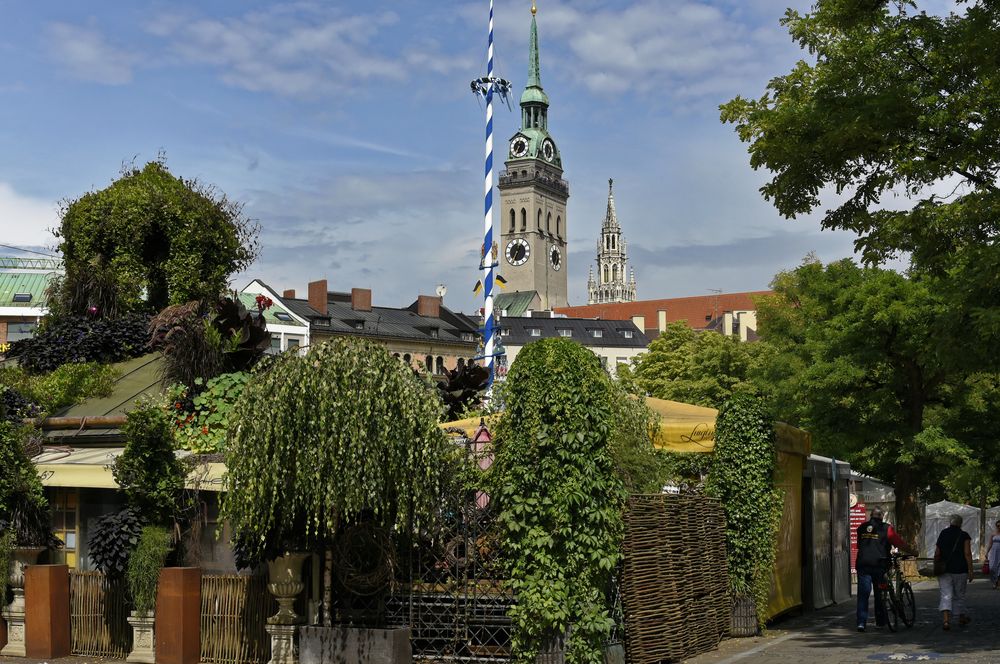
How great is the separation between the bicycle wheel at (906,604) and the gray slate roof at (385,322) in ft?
249

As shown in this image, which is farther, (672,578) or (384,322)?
(384,322)

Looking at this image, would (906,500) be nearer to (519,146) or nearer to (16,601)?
(16,601)

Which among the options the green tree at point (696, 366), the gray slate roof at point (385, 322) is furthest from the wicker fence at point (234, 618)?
the gray slate roof at point (385, 322)

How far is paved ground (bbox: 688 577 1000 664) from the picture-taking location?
44.9 feet

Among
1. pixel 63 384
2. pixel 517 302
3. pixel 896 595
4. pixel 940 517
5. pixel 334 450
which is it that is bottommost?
pixel 940 517

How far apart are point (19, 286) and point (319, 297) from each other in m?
23.2

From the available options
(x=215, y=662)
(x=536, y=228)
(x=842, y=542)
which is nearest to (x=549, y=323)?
(x=536, y=228)

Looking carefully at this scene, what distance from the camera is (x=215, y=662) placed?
13539mm

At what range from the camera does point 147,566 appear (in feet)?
44.8

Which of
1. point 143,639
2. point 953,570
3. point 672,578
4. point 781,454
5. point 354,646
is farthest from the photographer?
point 953,570

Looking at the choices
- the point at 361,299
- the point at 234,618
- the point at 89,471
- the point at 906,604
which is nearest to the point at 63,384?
the point at 89,471

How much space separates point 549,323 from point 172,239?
127 m

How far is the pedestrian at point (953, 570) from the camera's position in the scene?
1730 centimetres

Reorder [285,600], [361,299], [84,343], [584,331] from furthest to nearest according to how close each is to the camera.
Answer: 1. [584,331]
2. [361,299]
3. [84,343]
4. [285,600]
